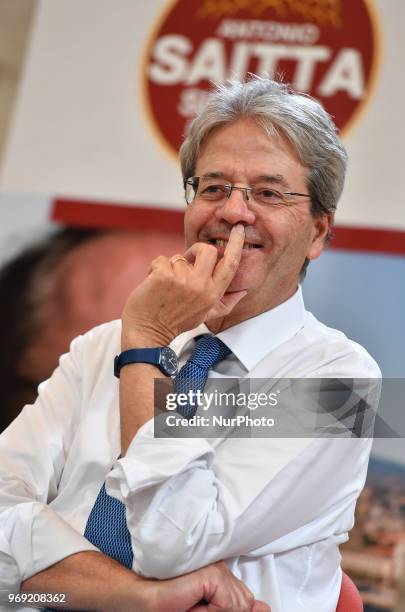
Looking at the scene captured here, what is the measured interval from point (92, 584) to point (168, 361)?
41 centimetres

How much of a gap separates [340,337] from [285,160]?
1.26ft

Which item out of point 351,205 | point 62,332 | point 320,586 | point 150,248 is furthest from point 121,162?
point 320,586

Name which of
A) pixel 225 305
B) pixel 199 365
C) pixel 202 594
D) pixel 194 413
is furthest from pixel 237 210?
pixel 202 594

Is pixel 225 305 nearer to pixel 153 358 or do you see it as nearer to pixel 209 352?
pixel 209 352

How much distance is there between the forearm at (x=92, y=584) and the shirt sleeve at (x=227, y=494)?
36mm

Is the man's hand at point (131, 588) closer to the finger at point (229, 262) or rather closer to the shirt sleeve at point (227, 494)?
the shirt sleeve at point (227, 494)

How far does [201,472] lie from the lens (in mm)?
1453

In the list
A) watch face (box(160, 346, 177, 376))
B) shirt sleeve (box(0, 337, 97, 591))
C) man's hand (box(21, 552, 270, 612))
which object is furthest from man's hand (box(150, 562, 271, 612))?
watch face (box(160, 346, 177, 376))

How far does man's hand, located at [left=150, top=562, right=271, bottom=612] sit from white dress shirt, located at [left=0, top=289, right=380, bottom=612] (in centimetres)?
2

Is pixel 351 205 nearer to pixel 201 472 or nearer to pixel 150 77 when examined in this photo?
pixel 150 77

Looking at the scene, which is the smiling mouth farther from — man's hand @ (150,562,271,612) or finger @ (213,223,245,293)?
man's hand @ (150,562,271,612)

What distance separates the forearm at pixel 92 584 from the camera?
145cm

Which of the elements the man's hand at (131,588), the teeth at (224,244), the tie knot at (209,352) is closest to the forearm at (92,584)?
the man's hand at (131,588)

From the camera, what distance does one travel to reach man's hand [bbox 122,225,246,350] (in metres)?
1.62
